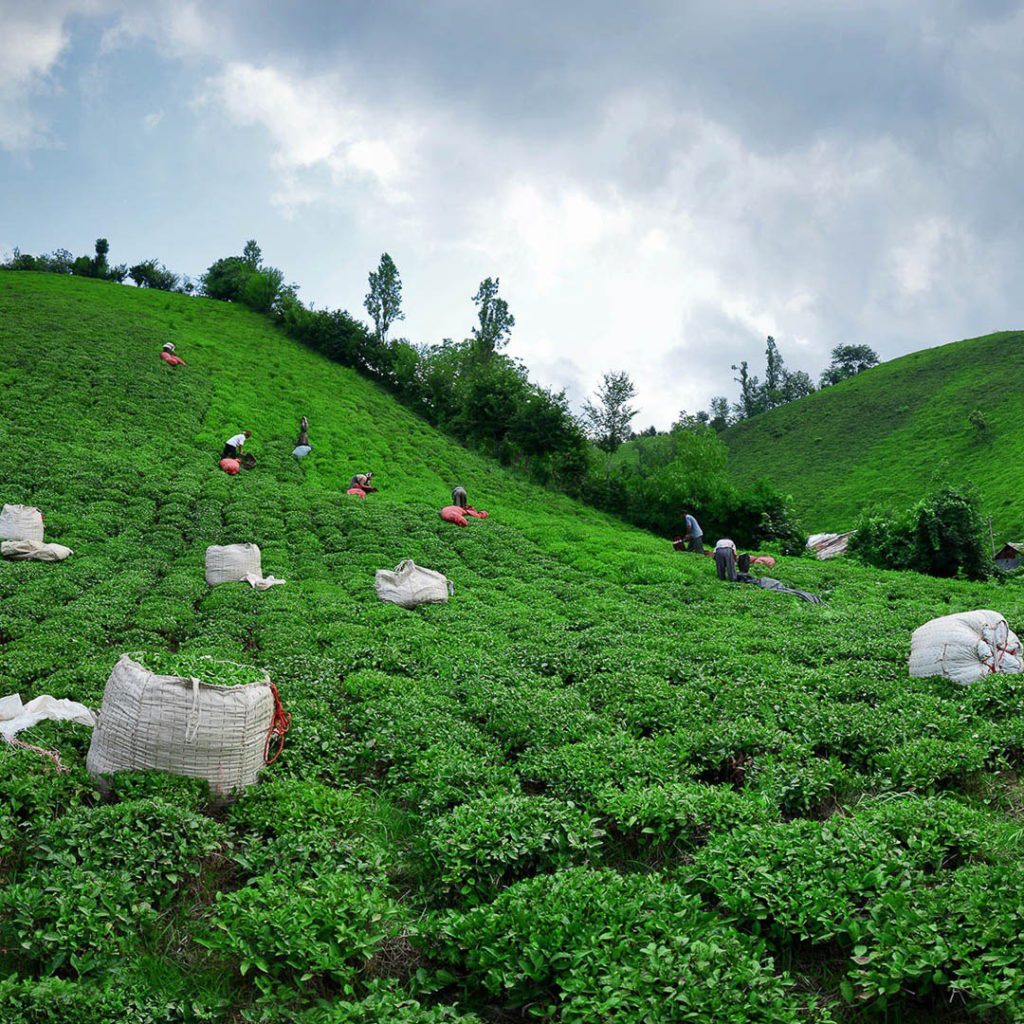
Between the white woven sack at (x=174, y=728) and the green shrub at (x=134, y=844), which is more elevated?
the white woven sack at (x=174, y=728)

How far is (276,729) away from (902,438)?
7956 cm

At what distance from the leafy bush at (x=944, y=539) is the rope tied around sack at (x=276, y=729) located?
91.0 ft

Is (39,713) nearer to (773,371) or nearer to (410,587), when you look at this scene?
(410,587)

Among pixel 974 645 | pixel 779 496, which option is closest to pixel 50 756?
pixel 974 645

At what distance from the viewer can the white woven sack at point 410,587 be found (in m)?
16.9

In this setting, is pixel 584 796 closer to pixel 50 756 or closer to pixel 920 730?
pixel 920 730


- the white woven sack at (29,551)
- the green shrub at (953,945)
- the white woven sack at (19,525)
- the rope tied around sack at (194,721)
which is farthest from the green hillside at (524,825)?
the white woven sack at (19,525)

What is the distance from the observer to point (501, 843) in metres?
6.18

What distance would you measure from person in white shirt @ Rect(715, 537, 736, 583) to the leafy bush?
11.6m

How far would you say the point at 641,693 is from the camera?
409 inches

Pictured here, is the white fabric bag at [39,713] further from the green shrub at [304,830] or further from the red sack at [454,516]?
the red sack at [454,516]

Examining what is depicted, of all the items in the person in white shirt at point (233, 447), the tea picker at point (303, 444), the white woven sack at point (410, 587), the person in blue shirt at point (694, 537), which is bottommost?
the white woven sack at point (410, 587)

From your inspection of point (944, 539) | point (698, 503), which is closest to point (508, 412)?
point (698, 503)

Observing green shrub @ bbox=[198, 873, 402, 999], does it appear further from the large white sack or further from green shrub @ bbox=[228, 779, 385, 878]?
the large white sack
